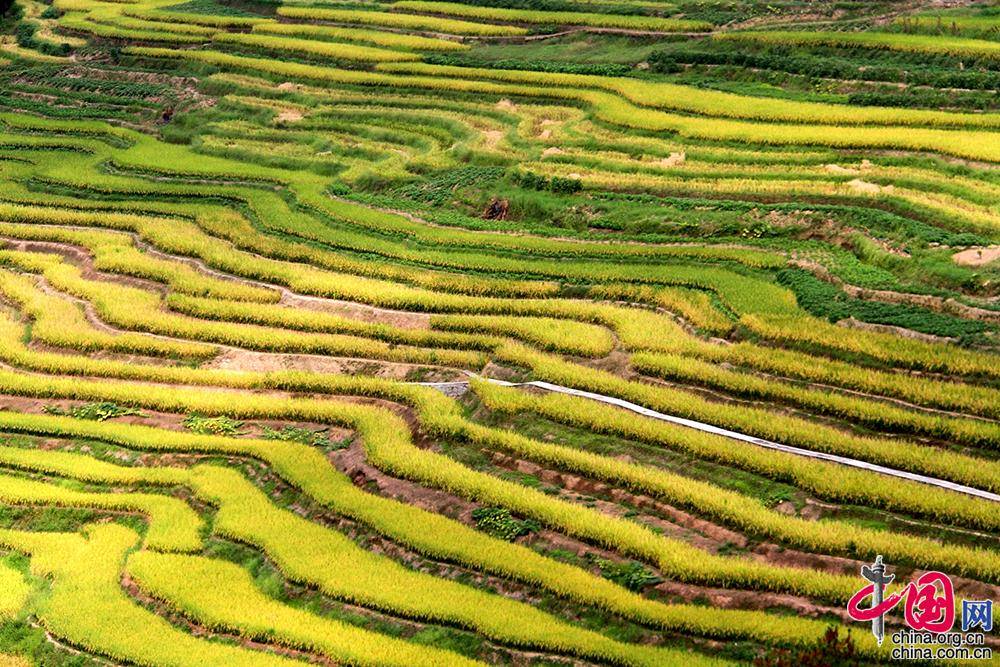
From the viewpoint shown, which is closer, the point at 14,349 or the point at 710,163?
the point at 14,349

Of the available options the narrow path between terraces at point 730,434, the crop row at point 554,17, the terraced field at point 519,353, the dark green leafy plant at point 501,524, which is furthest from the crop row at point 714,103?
the dark green leafy plant at point 501,524

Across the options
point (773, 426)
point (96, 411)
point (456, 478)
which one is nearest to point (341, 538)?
point (456, 478)

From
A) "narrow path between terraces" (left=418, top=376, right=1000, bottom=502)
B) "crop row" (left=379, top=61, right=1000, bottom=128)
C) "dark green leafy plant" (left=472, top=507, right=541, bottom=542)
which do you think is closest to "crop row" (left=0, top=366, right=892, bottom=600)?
"dark green leafy plant" (left=472, top=507, right=541, bottom=542)

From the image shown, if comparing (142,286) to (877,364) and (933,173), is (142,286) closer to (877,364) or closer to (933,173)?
(877,364)

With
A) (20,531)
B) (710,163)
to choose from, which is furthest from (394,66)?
(20,531)

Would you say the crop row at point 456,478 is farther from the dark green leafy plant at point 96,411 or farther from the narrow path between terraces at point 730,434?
the narrow path between terraces at point 730,434
